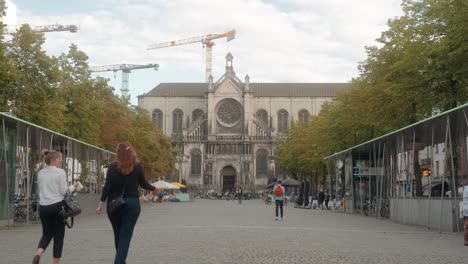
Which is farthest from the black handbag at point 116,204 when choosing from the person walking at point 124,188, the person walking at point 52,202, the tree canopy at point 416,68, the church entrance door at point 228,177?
the church entrance door at point 228,177

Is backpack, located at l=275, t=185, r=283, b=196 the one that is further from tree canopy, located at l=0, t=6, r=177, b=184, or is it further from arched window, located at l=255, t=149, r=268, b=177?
arched window, located at l=255, t=149, r=268, b=177

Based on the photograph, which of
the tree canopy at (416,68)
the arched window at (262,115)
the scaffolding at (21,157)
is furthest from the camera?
the arched window at (262,115)

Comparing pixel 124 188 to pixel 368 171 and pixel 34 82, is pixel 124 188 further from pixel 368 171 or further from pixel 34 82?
pixel 34 82

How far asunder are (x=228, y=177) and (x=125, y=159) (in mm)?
108928

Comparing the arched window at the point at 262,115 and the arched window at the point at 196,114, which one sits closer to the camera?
the arched window at the point at 262,115

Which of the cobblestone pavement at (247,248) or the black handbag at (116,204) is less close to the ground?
the black handbag at (116,204)

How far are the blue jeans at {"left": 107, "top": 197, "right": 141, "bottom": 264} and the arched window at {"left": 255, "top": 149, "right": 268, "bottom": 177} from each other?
353ft

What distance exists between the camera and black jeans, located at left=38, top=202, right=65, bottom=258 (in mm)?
10102

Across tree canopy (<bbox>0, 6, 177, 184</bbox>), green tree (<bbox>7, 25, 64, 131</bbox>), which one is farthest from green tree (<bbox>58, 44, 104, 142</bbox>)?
green tree (<bbox>7, 25, 64, 131</bbox>)

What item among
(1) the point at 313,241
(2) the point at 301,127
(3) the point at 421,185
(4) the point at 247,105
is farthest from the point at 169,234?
(4) the point at 247,105

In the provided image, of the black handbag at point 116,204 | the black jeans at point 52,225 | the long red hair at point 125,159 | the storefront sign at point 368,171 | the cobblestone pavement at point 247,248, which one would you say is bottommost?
the cobblestone pavement at point 247,248

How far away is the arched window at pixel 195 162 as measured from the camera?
383ft

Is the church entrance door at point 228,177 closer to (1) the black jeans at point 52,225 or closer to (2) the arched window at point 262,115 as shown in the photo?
(2) the arched window at point 262,115

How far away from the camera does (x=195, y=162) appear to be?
11750cm
